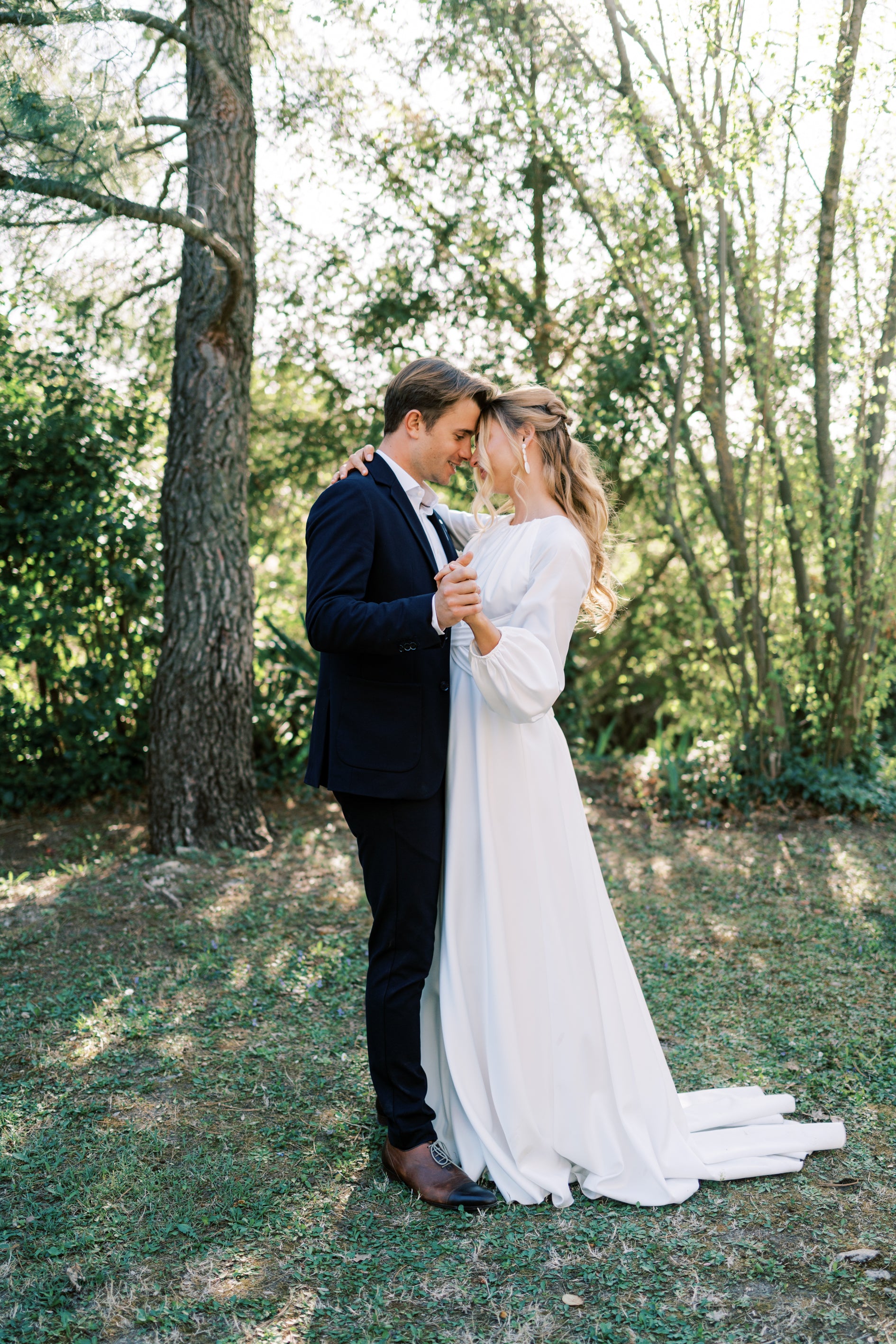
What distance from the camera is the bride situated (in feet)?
8.47

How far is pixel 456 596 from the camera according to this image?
2287mm

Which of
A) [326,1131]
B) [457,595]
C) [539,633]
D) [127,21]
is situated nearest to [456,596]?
[457,595]

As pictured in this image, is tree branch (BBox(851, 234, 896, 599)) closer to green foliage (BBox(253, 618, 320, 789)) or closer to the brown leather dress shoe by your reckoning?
green foliage (BBox(253, 618, 320, 789))

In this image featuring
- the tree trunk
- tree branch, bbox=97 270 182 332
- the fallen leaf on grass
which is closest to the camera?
the fallen leaf on grass

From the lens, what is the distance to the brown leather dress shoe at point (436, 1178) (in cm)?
251

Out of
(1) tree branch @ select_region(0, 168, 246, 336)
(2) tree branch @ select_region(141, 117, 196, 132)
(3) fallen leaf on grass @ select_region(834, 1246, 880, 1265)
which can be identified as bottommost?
(3) fallen leaf on grass @ select_region(834, 1246, 880, 1265)

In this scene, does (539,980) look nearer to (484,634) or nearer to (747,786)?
(484,634)

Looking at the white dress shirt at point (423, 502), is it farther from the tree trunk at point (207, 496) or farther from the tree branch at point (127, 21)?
the tree trunk at point (207, 496)

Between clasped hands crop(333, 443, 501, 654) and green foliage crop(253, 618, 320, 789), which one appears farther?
green foliage crop(253, 618, 320, 789)

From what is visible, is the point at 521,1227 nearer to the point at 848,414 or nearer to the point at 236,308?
the point at 236,308

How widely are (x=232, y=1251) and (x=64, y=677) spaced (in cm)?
475

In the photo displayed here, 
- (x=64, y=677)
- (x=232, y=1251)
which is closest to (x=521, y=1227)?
(x=232, y=1251)

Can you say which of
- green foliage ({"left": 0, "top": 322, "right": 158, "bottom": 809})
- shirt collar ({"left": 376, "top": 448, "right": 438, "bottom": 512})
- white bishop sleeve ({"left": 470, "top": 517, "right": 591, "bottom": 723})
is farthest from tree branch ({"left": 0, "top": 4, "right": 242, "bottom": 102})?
white bishop sleeve ({"left": 470, "top": 517, "right": 591, "bottom": 723})

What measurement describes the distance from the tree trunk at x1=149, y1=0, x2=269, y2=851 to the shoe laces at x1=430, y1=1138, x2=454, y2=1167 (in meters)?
3.20
